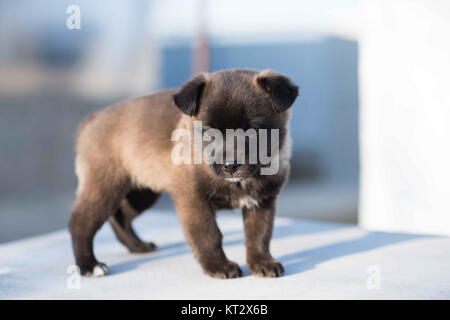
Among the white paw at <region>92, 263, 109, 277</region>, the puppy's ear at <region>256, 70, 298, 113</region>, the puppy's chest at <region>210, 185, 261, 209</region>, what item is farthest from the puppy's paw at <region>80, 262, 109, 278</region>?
the puppy's ear at <region>256, 70, 298, 113</region>

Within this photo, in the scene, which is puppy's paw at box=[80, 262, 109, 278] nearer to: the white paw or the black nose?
the white paw

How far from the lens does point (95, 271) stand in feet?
10.7

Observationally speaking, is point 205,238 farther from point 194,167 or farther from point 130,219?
point 130,219

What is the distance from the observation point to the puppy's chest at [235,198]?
3.07m

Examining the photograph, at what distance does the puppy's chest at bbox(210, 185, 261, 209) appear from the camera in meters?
3.07

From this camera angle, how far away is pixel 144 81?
24.9 feet

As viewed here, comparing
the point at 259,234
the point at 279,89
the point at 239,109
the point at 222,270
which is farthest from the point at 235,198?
the point at 279,89

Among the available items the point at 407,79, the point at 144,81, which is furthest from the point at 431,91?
the point at 144,81

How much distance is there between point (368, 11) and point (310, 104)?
16.1 ft

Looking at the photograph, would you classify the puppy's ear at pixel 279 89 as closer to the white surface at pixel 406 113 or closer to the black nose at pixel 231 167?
the black nose at pixel 231 167

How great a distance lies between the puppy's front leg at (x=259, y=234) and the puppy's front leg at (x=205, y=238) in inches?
5.4

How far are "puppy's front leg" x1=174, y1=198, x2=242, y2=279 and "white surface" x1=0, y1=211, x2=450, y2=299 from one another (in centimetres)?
6

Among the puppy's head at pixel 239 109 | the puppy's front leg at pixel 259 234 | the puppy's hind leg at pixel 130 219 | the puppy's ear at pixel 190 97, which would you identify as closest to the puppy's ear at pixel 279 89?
the puppy's head at pixel 239 109

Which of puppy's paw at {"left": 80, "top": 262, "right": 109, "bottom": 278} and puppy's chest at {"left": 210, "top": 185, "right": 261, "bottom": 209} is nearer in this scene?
puppy's chest at {"left": 210, "top": 185, "right": 261, "bottom": 209}
